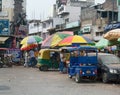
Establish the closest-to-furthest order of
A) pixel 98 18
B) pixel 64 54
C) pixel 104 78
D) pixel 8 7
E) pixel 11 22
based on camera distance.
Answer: pixel 104 78, pixel 64 54, pixel 98 18, pixel 11 22, pixel 8 7

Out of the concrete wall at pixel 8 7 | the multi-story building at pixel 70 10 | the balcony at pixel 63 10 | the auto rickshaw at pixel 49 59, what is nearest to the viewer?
the auto rickshaw at pixel 49 59

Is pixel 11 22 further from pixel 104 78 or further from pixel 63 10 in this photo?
pixel 104 78

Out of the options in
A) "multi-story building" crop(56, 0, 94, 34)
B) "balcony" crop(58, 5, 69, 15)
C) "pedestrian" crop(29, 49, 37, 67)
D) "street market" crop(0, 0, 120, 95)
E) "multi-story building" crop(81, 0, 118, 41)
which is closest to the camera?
"street market" crop(0, 0, 120, 95)

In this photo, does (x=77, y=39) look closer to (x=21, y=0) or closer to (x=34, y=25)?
(x=21, y=0)

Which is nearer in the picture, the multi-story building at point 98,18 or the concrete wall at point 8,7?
the multi-story building at point 98,18

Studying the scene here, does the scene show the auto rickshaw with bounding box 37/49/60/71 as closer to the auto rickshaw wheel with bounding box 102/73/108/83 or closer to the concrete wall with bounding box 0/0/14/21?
the auto rickshaw wheel with bounding box 102/73/108/83

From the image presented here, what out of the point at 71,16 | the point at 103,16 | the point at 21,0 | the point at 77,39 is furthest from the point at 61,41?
the point at 71,16

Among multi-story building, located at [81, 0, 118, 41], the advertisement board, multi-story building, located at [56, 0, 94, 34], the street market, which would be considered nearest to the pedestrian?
the street market

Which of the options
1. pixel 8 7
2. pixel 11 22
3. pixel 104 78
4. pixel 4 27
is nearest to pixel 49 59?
pixel 104 78

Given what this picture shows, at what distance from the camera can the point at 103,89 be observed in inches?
663

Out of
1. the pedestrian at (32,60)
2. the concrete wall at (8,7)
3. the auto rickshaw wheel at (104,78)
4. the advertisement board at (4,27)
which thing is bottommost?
the auto rickshaw wheel at (104,78)

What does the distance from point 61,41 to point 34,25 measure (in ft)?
225

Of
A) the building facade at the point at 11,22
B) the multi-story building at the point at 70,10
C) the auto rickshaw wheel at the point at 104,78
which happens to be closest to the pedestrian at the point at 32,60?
the building facade at the point at 11,22

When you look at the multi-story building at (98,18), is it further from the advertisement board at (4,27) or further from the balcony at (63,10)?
the balcony at (63,10)
